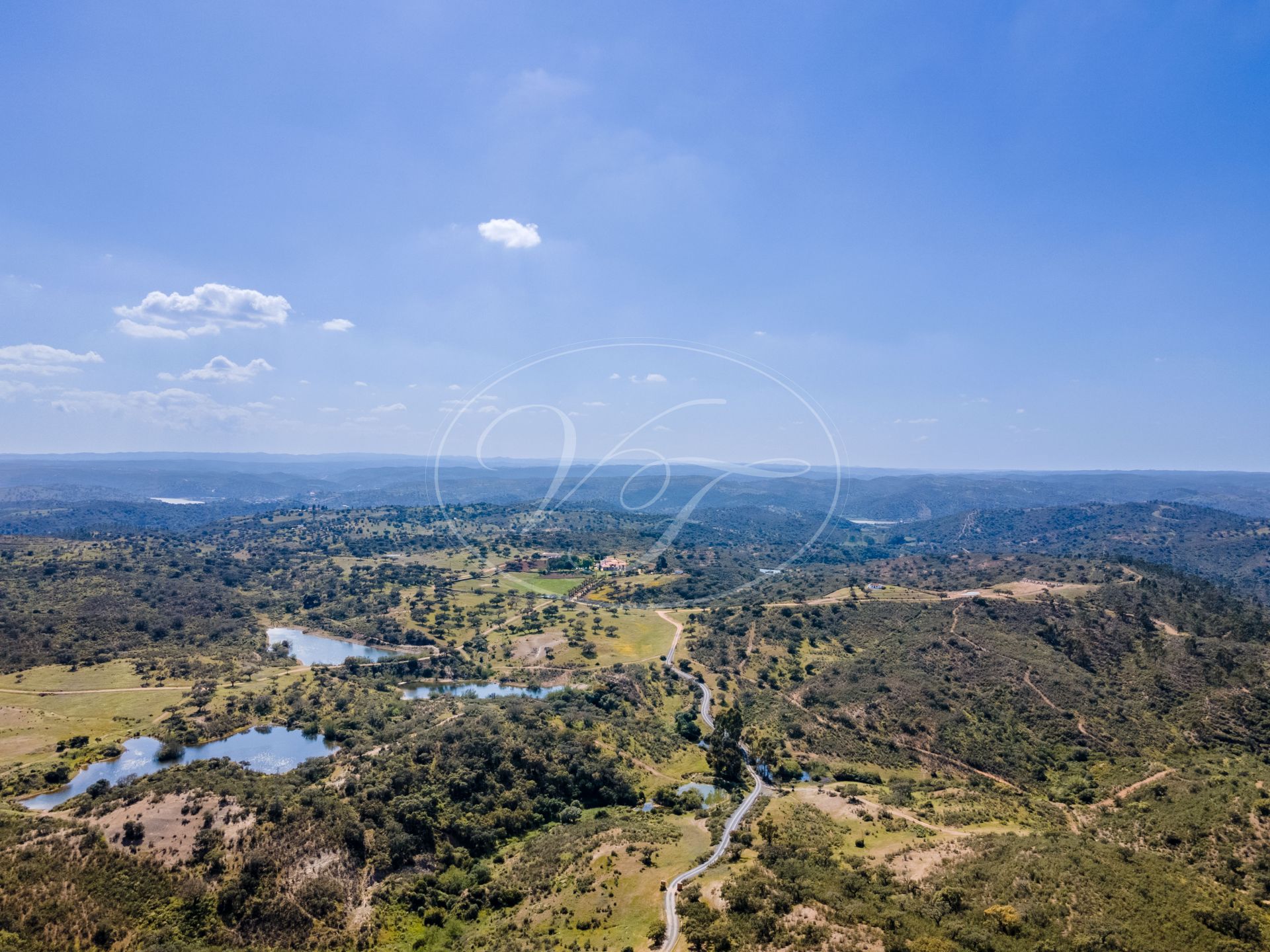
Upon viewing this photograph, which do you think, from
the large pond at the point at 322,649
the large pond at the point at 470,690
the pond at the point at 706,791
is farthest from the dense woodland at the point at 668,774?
the large pond at the point at 322,649

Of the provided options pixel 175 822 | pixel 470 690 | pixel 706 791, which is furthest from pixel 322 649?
pixel 706 791

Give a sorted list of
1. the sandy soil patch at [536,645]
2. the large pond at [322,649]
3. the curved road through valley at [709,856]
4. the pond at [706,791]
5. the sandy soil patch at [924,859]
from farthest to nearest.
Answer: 1. the large pond at [322,649]
2. the sandy soil patch at [536,645]
3. the pond at [706,791]
4. the sandy soil patch at [924,859]
5. the curved road through valley at [709,856]

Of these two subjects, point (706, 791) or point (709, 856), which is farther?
point (706, 791)

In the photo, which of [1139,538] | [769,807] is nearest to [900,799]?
[769,807]

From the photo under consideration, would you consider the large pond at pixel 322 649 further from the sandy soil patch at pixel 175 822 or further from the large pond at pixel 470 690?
the sandy soil patch at pixel 175 822

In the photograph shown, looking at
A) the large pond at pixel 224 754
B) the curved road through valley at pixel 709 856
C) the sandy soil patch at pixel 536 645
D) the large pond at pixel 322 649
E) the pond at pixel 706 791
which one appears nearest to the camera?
the curved road through valley at pixel 709 856

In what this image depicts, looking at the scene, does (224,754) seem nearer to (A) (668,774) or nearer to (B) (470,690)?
(B) (470,690)
